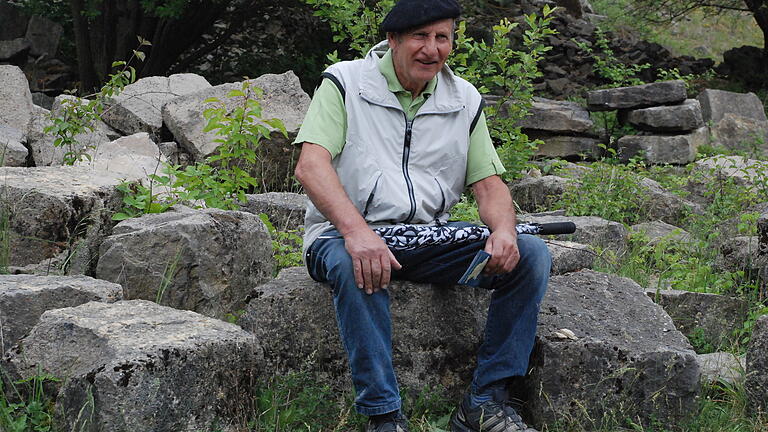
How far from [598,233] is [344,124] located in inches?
118

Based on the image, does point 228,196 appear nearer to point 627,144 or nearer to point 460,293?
point 460,293

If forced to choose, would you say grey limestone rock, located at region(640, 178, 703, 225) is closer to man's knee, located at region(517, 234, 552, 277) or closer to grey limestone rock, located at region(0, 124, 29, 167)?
man's knee, located at region(517, 234, 552, 277)

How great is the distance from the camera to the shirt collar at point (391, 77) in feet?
12.4

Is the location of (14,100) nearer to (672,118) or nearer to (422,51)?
(422,51)

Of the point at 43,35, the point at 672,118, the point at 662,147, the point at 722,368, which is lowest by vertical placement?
the point at 662,147

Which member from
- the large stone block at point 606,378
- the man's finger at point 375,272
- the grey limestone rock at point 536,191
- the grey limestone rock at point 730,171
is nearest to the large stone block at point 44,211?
the man's finger at point 375,272

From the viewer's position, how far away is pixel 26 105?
811 cm

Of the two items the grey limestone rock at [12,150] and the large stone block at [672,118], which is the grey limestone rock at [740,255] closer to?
the grey limestone rock at [12,150]

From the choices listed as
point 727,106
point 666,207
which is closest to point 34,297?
point 666,207

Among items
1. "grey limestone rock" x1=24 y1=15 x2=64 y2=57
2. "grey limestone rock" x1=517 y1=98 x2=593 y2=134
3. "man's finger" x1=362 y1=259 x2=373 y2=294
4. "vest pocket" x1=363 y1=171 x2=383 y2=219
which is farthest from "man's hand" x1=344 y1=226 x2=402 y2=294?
"grey limestone rock" x1=24 y1=15 x2=64 y2=57

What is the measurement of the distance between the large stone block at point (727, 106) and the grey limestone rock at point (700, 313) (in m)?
7.80

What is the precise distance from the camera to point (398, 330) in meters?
3.77

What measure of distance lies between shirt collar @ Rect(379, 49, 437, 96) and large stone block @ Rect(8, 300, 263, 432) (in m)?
1.20

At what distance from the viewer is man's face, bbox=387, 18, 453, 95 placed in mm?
3699
